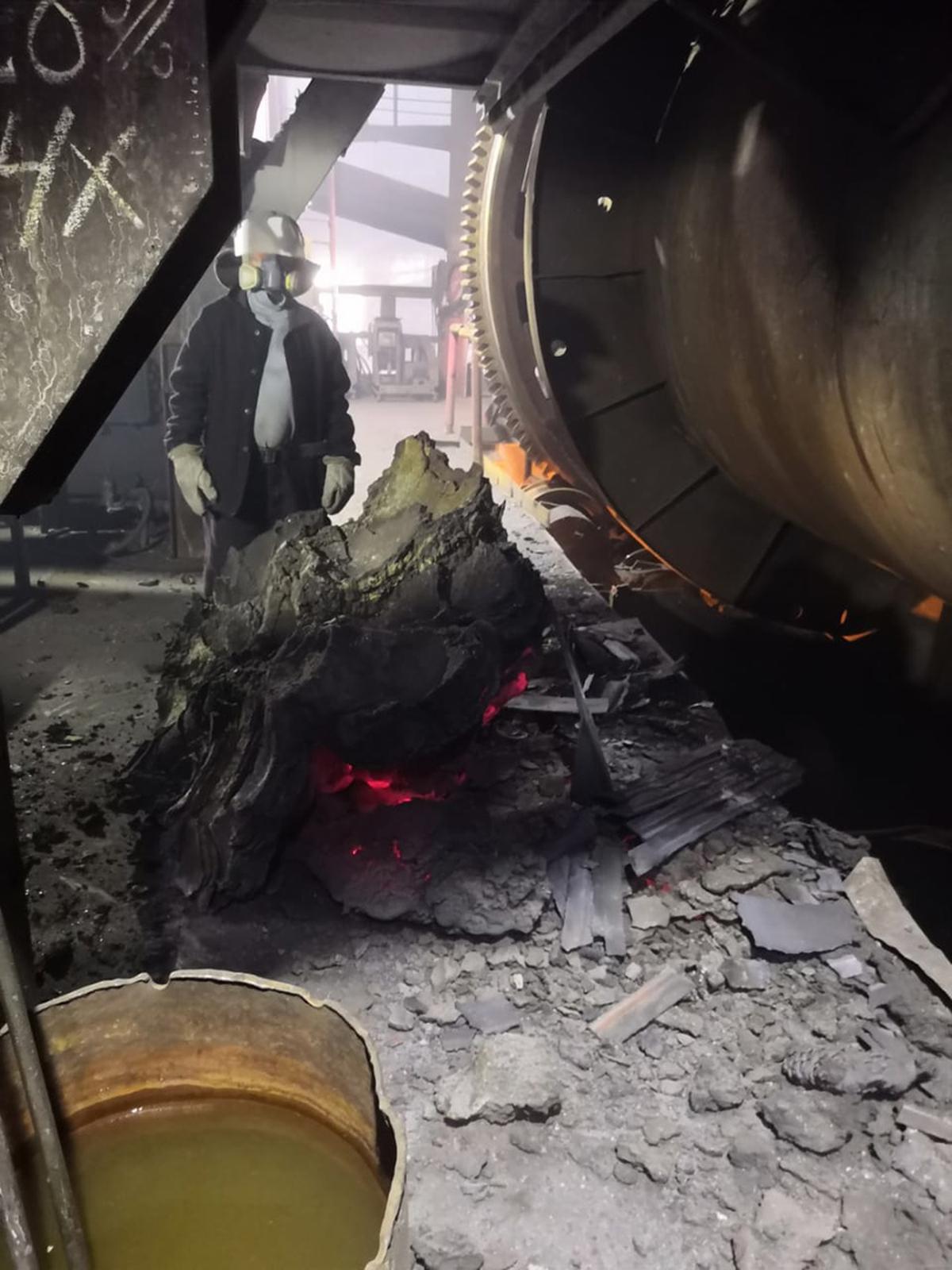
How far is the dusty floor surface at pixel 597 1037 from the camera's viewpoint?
5.23ft

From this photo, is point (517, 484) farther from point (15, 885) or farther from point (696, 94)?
point (15, 885)

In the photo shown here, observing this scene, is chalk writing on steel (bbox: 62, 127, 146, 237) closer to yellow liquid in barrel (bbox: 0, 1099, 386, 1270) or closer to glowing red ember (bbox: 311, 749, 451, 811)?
yellow liquid in barrel (bbox: 0, 1099, 386, 1270)

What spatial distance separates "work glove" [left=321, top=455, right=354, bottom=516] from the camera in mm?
3961

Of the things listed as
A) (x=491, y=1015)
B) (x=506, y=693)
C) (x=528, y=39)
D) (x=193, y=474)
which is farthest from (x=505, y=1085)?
(x=193, y=474)

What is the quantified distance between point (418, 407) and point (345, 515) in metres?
9.53

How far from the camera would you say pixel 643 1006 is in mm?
2041

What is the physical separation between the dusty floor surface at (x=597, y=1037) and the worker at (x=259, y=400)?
1440 mm

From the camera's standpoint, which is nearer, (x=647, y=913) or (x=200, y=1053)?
(x=200, y=1053)

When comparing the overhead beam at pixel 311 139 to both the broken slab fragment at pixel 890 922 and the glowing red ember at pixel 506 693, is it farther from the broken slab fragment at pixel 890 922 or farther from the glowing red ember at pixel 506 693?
the broken slab fragment at pixel 890 922

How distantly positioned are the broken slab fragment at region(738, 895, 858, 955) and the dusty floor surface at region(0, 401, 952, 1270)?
3 centimetres

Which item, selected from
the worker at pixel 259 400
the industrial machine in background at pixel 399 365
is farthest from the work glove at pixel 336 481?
the industrial machine in background at pixel 399 365

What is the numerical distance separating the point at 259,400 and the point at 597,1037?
2966mm

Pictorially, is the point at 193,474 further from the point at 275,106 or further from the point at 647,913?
the point at 275,106

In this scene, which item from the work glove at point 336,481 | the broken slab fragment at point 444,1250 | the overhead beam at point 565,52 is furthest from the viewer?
the work glove at point 336,481
